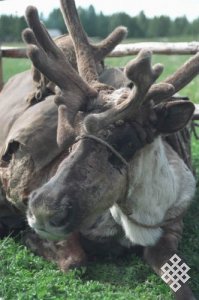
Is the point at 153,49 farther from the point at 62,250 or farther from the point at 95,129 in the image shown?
the point at 95,129

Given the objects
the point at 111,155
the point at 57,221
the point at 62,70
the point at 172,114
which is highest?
the point at 62,70

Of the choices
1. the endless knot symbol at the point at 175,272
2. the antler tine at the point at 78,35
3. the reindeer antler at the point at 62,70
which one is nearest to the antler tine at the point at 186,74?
the reindeer antler at the point at 62,70

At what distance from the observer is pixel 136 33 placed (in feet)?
102

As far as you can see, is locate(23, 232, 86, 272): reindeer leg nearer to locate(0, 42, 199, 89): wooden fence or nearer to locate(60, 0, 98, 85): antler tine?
locate(60, 0, 98, 85): antler tine

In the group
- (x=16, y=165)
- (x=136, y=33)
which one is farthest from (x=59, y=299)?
(x=136, y=33)

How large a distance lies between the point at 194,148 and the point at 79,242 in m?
2.99

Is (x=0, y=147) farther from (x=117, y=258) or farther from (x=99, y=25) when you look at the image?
(x=99, y=25)

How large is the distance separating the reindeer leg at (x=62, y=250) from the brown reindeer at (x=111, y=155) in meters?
0.07

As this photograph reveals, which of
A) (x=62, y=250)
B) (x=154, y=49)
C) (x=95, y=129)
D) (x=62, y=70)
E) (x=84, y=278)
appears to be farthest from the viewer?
(x=154, y=49)

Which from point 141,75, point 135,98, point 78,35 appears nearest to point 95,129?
point 135,98

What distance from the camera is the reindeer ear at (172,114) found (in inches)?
164

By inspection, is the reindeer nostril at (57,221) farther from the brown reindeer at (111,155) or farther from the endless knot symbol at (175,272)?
the endless knot symbol at (175,272)

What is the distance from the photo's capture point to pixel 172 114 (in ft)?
13.7

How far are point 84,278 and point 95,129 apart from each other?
117 centimetres
